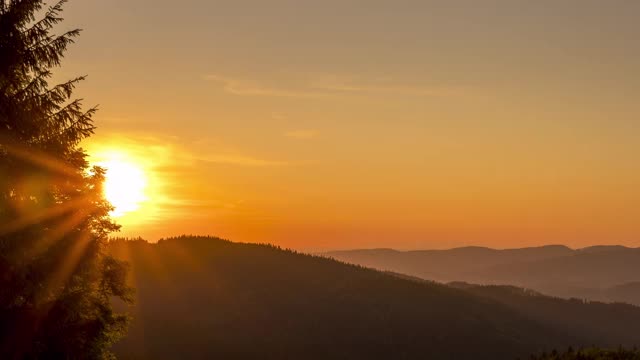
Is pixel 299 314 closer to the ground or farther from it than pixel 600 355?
farther from it

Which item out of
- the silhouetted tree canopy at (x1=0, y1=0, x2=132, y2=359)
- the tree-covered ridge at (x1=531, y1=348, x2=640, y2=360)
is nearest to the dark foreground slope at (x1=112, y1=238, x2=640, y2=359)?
the silhouetted tree canopy at (x1=0, y1=0, x2=132, y2=359)

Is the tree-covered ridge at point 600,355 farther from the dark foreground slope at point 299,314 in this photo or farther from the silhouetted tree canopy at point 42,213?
the dark foreground slope at point 299,314

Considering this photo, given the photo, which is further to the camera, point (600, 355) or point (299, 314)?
point (299, 314)

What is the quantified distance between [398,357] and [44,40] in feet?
236

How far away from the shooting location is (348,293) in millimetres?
113000

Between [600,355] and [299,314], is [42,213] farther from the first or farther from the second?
[299,314]

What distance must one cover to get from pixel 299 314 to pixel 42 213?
78410 millimetres

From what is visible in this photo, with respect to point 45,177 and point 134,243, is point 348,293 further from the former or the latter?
point 45,177

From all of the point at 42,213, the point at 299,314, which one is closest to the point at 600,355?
the point at 42,213

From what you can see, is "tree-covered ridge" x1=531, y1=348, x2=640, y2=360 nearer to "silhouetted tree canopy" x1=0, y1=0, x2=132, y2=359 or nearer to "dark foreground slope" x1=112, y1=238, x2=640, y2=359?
"silhouetted tree canopy" x1=0, y1=0, x2=132, y2=359

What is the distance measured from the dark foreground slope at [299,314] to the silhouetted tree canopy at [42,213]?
49569mm

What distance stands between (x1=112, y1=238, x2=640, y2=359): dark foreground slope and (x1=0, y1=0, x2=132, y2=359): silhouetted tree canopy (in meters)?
49.6

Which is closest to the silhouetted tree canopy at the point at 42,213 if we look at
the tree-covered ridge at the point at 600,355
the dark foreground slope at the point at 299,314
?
the tree-covered ridge at the point at 600,355

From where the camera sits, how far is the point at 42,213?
73.0 feet
